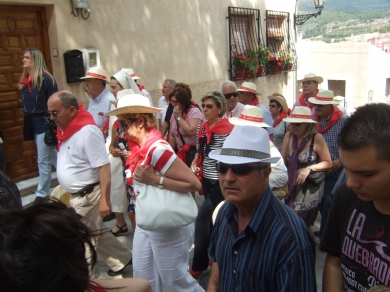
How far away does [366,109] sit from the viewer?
1.55m

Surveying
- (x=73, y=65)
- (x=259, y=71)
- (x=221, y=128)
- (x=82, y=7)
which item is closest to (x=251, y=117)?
(x=221, y=128)

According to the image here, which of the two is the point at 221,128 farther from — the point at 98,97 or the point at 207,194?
the point at 98,97

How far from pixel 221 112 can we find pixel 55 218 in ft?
11.0

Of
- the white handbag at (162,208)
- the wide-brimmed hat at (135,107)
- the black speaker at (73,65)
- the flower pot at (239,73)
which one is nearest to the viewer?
the white handbag at (162,208)

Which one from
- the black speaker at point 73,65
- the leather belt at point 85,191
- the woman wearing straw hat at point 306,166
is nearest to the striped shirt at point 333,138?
the woman wearing straw hat at point 306,166

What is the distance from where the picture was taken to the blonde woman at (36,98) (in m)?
5.31

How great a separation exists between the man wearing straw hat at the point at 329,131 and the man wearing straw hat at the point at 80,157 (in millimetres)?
2295

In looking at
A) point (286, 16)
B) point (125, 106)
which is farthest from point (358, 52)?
point (125, 106)

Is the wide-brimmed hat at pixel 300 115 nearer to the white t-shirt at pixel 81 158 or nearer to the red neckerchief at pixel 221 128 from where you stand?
the red neckerchief at pixel 221 128

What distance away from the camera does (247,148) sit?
2.01 meters

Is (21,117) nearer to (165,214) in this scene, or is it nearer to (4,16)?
(4,16)

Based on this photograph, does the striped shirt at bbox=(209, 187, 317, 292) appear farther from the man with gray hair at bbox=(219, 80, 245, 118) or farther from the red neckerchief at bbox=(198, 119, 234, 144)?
the man with gray hair at bbox=(219, 80, 245, 118)

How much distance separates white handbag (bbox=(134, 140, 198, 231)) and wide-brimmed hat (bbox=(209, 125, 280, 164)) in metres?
0.88

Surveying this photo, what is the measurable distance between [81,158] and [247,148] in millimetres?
1938
